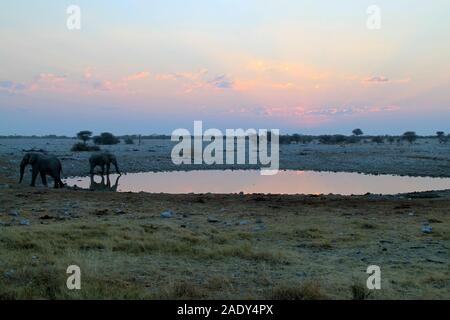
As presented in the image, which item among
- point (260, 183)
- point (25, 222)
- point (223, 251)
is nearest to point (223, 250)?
point (223, 251)

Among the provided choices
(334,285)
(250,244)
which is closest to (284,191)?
(250,244)

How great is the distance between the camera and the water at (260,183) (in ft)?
81.6

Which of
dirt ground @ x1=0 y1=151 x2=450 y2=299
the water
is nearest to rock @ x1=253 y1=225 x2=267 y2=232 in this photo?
dirt ground @ x1=0 y1=151 x2=450 y2=299

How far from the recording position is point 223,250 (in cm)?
890

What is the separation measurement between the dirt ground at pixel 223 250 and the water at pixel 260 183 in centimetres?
922

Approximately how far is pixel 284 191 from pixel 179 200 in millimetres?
9700

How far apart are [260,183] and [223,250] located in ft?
65.6

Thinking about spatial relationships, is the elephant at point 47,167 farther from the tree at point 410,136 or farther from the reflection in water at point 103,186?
the tree at point 410,136

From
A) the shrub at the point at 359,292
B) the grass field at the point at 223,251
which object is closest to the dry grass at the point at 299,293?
the grass field at the point at 223,251

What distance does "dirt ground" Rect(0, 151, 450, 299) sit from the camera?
658 centimetres

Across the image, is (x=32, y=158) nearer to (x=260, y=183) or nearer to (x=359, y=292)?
(x=260, y=183)

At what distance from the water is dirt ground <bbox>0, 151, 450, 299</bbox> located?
922cm

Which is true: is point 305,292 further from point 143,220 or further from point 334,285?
point 143,220

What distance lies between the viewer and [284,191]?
82.2 ft
